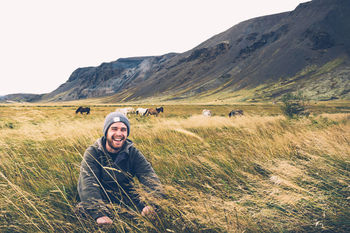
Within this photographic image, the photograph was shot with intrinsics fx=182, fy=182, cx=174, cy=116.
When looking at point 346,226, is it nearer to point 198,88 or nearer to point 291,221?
point 291,221

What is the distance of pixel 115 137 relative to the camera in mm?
2551

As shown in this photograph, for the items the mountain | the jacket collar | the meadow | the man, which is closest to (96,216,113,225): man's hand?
the meadow

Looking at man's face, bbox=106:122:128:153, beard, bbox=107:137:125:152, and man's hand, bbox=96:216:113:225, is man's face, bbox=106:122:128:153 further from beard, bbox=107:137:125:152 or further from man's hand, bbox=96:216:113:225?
man's hand, bbox=96:216:113:225

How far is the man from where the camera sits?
6.57 feet

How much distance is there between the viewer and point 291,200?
65.1 inches

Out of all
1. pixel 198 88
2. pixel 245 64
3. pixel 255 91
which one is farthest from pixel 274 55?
pixel 198 88

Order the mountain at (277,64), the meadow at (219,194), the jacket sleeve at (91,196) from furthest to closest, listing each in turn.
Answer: the mountain at (277,64) < the jacket sleeve at (91,196) < the meadow at (219,194)

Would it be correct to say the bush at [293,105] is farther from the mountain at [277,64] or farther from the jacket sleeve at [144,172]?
the mountain at [277,64]

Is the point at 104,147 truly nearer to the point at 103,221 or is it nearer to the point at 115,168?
the point at 115,168

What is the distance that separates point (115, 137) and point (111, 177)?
564 millimetres

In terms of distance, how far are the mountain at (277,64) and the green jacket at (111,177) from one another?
9100cm

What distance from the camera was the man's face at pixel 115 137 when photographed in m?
2.55

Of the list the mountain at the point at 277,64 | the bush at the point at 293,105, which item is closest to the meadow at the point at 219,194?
the bush at the point at 293,105

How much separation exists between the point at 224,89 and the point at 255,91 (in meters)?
24.2
